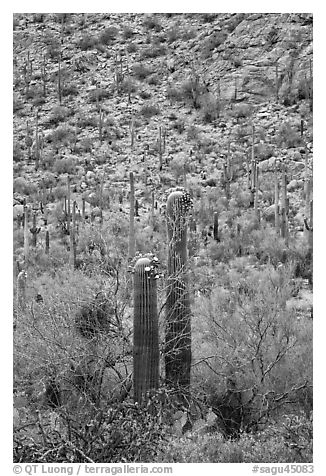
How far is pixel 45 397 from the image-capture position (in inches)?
376

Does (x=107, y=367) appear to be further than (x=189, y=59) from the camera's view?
No

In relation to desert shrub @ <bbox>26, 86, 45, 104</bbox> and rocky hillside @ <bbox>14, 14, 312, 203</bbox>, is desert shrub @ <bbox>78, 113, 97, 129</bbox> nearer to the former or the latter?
rocky hillside @ <bbox>14, 14, 312, 203</bbox>

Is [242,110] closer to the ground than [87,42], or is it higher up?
closer to the ground

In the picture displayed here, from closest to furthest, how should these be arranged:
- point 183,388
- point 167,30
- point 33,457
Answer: point 33,457 < point 183,388 < point 167,30

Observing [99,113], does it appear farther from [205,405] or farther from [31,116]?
[205,405]

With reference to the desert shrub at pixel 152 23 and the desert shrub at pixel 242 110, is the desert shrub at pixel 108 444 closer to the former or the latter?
the desert shrub at pixel 152 23

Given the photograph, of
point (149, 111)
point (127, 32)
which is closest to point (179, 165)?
point (149, 111)

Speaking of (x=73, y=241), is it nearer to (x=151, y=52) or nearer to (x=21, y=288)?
(x=21, y=288)

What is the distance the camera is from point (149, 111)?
15.5 meters

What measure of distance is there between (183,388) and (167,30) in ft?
26.4

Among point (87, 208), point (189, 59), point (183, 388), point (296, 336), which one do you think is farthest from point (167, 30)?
point (183, 388)

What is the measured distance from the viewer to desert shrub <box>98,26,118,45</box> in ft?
46.6

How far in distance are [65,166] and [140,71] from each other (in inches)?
97.7
